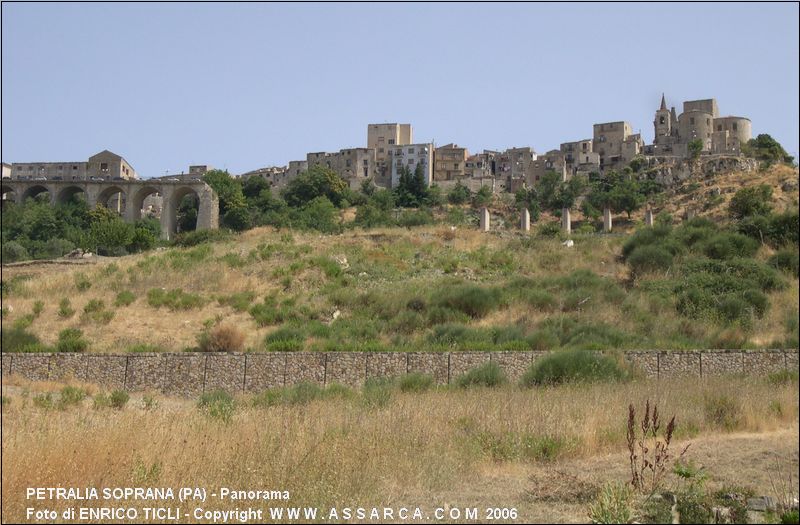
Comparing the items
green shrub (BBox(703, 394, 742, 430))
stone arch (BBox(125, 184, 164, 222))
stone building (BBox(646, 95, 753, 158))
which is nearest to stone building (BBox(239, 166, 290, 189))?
stone arch (BBox(125, 184, 164, 222))

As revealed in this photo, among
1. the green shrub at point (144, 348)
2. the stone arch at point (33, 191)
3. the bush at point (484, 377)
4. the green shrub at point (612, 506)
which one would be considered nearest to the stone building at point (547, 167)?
the stone arch at point (33, 191)

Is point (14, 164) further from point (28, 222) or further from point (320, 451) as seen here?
point (320, 451)

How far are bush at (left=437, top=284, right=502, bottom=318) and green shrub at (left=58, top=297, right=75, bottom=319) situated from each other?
35.4ft

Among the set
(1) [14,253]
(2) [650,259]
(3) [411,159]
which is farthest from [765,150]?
(1) [14,253]

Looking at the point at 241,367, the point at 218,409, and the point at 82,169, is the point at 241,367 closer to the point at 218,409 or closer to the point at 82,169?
the point at 218,409

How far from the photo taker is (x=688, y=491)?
5480 mm

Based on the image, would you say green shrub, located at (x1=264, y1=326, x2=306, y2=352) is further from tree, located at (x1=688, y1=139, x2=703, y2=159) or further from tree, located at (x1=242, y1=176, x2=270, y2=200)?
tree, located at (x1=688, y1=139, x2=703, y2=159)

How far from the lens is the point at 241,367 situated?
16406mm

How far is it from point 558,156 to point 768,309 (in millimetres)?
64312

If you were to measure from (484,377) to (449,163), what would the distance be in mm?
69958

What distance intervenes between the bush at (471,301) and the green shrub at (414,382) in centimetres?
775

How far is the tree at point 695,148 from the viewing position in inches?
2759

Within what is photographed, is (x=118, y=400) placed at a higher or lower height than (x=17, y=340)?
lower

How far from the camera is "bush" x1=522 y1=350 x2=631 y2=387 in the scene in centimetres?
1367
